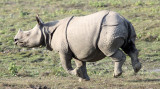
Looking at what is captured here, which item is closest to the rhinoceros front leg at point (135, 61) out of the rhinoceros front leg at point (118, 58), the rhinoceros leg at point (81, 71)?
the rhinoceros front leg at point (118, 58)

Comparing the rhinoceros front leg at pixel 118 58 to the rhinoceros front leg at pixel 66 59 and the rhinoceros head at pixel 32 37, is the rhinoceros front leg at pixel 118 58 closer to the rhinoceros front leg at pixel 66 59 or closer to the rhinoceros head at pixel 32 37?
the rhinoceros front leg at pixel 66 59

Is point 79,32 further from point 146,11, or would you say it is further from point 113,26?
point 146,11

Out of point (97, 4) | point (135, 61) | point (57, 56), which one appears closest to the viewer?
point (135, 61)

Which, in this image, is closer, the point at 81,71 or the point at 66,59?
the point at 66,59

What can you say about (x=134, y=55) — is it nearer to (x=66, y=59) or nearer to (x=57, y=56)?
(x=66, y=59)

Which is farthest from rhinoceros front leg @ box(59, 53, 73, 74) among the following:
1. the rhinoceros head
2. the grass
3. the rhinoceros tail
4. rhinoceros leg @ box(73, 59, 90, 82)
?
the rhinoceros tail

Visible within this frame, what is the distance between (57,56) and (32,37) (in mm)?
5304

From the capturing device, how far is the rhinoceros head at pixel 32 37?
10.6 meters

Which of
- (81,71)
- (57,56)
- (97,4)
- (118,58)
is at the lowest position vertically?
(97,4)

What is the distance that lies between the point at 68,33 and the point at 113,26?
116cm

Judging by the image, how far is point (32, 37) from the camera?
10773 mm

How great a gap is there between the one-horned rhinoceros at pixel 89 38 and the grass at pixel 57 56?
57 centimetres

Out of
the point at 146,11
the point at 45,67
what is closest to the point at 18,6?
the point at 146,11

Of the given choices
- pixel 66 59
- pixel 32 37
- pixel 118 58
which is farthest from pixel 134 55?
pixel 32 37
